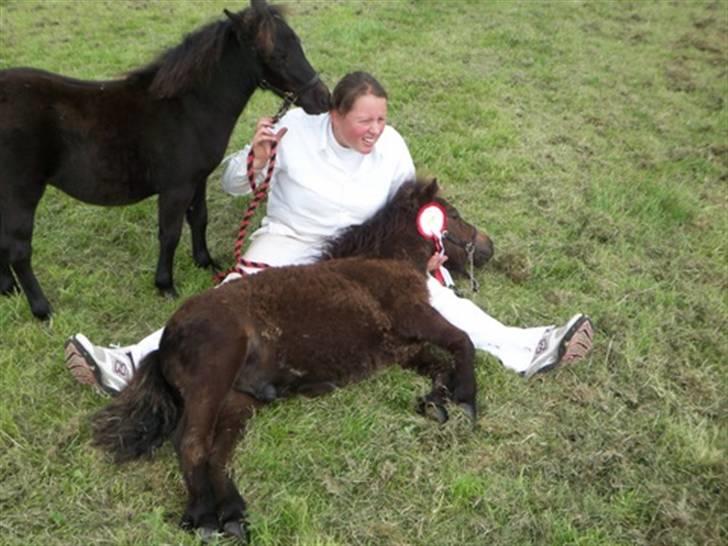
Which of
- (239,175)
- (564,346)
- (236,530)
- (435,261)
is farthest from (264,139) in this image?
(236,530)

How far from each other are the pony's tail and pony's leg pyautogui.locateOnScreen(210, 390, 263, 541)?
0.23 m

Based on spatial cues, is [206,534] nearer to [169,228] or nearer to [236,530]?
[236,530]

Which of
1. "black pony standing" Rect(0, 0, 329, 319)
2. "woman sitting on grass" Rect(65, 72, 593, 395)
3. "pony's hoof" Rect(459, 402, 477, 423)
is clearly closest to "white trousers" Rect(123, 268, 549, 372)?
"woman sitting on grass" Rect(65, 72, 593, 395)

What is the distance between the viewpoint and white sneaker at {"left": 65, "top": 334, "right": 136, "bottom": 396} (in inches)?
132

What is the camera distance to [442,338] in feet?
11.8

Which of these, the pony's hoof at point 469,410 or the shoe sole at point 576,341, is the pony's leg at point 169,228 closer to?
the pony's hoof at point 469,410

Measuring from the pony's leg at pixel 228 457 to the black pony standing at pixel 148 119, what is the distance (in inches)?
56.9

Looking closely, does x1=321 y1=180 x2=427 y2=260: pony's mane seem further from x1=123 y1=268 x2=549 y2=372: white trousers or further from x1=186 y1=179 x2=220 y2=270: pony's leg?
x1=186 y1=179 x2=220 y2=270: pony's leg

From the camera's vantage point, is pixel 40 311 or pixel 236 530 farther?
pixel 40 311

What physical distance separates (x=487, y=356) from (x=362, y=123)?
4.85 ft

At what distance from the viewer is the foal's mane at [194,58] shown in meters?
3.96

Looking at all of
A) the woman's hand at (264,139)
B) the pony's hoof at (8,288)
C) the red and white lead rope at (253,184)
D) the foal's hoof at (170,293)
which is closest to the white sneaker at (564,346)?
the red and white lead rope at (253,184)

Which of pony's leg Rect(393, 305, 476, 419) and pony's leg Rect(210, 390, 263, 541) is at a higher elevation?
pony's leg Rect(393, 305, 476, 419)

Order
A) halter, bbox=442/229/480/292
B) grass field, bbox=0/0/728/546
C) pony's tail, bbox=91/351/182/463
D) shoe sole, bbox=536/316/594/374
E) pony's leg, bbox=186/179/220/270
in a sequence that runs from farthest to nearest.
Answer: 1. pony's leg, bbox=186/179/220/270
2. halter, bbox=442/229/480/292
3. shoe sole, bbox=536/316/594/374
4. pony's tail, bbox=91/351/182/463
5. grass field, bbox=0/0/728/546
